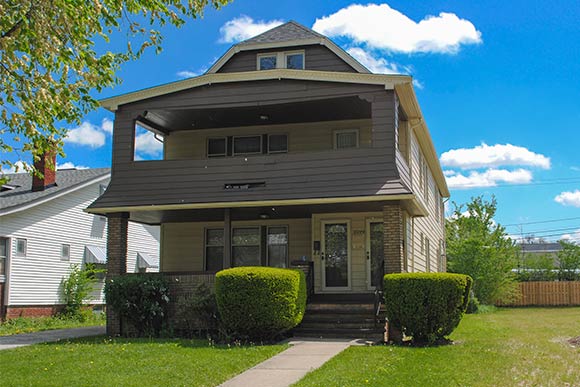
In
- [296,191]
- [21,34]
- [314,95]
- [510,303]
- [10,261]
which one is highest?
[314,95]

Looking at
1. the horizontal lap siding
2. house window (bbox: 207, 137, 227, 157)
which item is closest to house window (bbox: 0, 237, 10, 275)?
the horizontal lap siding

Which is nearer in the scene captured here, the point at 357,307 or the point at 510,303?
the point at 357,307

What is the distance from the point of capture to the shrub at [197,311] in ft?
48.2

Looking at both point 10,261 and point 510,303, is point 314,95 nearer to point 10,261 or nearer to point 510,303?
point 10,261

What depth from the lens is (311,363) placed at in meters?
10.4

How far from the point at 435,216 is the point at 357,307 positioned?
1400 cm

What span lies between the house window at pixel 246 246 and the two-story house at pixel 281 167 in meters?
0.04

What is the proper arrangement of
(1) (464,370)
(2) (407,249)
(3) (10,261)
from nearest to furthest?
(1) (464,370), (2) (407,249), (3) (10,261)

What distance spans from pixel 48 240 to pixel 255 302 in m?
14.1

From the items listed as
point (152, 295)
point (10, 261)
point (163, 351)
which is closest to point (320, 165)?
point (152, 295)

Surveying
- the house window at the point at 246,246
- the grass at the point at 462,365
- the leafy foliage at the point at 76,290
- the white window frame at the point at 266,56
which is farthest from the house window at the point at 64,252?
the grass at the point at 462,365

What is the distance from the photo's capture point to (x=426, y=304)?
12648 mm

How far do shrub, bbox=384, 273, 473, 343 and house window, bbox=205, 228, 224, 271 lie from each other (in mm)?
7968

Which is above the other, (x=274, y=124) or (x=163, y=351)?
(x=274, y=124)
